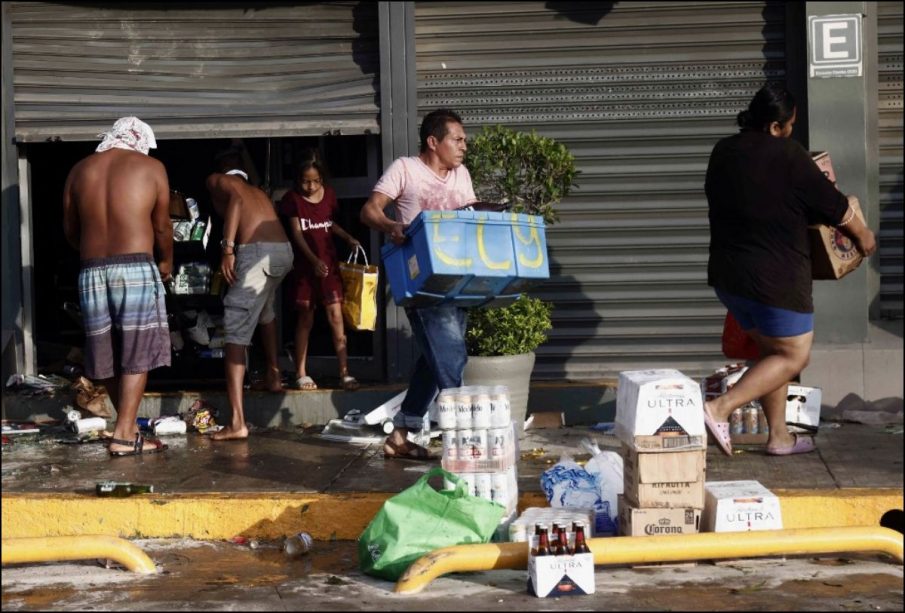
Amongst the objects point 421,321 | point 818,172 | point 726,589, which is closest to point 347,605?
point 726,589

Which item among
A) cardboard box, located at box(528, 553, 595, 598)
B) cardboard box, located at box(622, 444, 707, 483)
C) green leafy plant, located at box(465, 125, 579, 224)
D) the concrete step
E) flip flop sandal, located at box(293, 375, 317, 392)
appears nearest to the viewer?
cardboard box, located at box(528, 553, 595, 598)

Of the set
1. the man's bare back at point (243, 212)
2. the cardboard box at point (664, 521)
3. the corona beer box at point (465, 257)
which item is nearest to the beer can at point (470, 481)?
the cardboard box at point (664, 521)

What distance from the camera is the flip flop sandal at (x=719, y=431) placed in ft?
22.7

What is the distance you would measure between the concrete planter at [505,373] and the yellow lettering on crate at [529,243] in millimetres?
1428

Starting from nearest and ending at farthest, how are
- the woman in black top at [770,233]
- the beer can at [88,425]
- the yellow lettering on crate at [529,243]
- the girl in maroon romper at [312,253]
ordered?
the yellow lettering on crate at [529,243] → the woman in black top at [770,233] → the beer can at [88,425] → the girl in maroon romper at [312,253]

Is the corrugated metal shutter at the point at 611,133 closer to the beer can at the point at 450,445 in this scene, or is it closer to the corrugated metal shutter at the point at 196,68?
the corrugated metal shutter at the point at 196,68

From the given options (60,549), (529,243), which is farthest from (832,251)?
(60,549)

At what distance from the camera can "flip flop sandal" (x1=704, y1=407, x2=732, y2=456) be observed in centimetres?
693

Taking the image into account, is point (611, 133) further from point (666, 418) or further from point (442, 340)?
point (666, 418)

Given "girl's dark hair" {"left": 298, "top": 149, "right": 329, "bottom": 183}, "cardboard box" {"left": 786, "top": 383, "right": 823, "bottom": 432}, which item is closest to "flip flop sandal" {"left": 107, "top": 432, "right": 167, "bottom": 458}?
"girl's dark hair" {"left": 298, "top": 149, "right": 329, "bottom": 183}

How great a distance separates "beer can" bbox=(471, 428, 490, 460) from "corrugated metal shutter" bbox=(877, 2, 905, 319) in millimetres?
4295

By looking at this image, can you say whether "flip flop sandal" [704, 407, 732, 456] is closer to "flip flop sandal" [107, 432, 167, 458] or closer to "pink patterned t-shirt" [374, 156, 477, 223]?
"pink patterned t-shirt" [374, 156, 477, 223]

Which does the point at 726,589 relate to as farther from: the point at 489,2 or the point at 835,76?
the point at 489,2

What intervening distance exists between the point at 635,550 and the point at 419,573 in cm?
95
